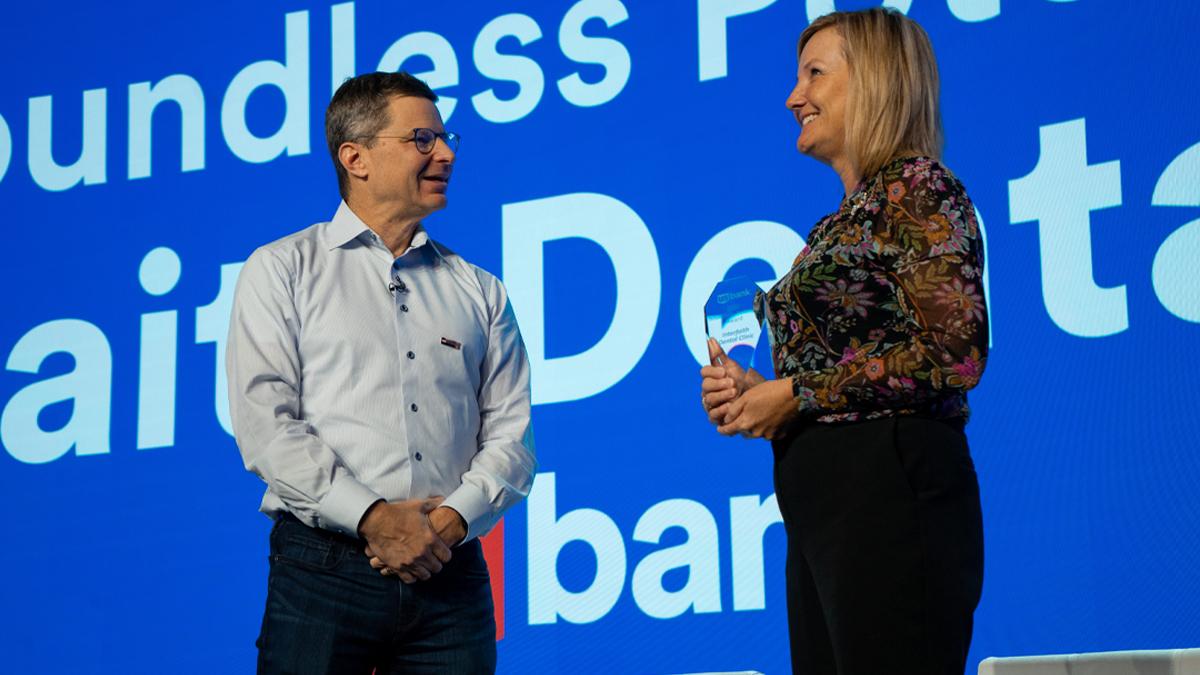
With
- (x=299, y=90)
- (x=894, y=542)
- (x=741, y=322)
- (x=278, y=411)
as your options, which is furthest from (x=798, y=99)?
(x=299, y=90)

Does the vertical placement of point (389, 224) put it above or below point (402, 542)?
above

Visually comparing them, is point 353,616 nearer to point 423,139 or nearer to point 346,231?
point 346,231

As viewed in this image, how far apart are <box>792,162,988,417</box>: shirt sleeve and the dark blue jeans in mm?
663

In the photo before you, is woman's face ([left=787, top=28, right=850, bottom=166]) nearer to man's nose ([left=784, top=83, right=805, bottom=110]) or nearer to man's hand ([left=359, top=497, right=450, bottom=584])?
man's nose ([left=784, top=83, right=805, bottom=110])

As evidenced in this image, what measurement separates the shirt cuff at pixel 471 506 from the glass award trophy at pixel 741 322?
427 millimetres

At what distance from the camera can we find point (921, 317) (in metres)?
1.66

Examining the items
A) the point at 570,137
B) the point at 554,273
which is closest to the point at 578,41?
the point at 570,137

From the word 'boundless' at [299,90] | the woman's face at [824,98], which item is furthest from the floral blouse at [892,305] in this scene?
the word 'boundless' at [299,90]

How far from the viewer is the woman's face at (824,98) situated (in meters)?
1.87

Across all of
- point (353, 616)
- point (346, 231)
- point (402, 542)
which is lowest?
point (353, 616)

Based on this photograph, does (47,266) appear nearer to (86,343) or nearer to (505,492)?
(86,343)

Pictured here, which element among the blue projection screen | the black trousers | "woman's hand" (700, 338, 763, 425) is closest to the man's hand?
"woman's hand" (700, 338, 763, 425)

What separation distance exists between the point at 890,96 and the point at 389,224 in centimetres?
87

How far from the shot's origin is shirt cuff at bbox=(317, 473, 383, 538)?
1955mm
